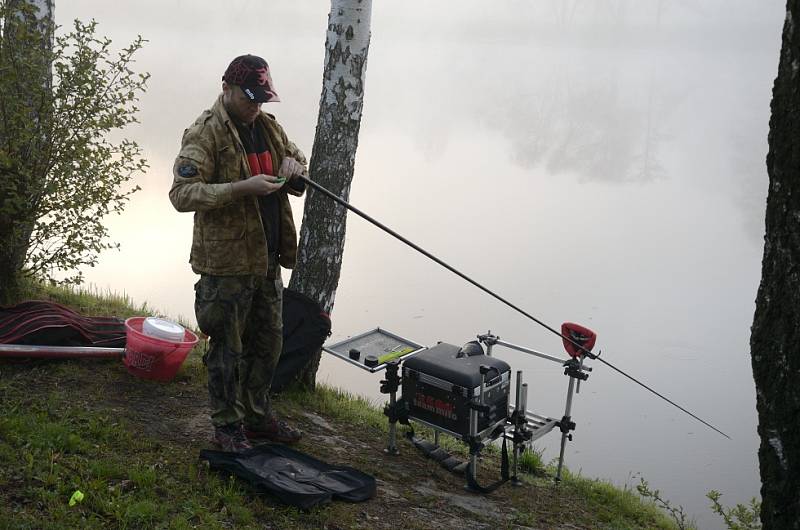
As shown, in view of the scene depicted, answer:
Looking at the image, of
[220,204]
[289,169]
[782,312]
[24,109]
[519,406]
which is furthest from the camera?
[24,109]

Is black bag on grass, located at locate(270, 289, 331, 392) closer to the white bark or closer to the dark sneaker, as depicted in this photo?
the white bark

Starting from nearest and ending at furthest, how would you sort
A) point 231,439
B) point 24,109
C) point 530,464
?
point 231,439 → point 24,109 → point 530,464

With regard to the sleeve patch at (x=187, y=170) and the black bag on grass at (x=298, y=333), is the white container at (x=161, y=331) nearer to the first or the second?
the black bag on grass at (x=298, y=333)

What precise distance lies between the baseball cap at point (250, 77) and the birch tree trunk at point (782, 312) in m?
1.89

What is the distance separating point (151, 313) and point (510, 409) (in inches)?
123

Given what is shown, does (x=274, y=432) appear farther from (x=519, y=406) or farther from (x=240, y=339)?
(x=519, y=406)

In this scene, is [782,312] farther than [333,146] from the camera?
No

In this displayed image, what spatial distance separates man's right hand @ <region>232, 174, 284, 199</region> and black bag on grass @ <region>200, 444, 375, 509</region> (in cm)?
110

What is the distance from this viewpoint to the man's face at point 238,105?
10.5 ft

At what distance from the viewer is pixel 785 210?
2.31 m

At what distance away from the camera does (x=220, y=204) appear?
3070 millimetres

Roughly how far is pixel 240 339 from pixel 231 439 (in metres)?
0.44

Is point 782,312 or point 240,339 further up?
point 782,312

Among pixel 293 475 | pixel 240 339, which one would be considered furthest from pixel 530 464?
pixel 240 339
